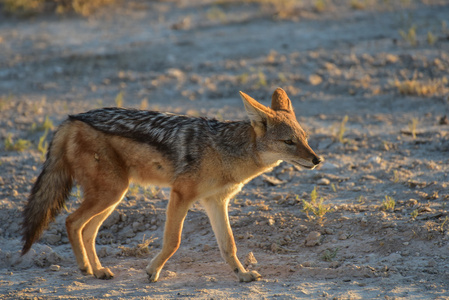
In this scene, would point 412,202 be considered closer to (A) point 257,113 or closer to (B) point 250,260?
(B) point 250,260

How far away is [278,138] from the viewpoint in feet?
16.6

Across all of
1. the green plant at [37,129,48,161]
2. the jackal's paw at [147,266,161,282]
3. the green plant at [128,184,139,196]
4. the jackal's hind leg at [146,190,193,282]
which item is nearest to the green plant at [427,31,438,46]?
the green plant at [128,184,139,196]

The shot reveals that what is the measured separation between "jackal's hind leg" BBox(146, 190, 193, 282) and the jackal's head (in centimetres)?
79

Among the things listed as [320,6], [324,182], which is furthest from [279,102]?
[320,6]

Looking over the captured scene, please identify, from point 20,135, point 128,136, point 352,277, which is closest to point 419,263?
point 352,277

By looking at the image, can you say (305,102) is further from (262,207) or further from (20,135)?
(20,135)

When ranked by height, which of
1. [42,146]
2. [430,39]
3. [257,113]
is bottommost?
[42,146]

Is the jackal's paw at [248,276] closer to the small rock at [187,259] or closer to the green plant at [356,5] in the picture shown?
the small rock at [187,259]

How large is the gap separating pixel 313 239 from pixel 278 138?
3.91ft

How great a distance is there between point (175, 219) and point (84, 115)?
126 cm

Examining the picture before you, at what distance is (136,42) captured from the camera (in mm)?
12172

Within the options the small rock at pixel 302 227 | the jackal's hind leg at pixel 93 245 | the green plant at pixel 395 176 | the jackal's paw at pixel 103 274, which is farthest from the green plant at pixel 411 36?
the jackal's paw at pixel 103 274

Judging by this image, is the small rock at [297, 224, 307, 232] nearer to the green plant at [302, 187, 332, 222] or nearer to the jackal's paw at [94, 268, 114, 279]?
the green plant at [302, 187, 332, 222]

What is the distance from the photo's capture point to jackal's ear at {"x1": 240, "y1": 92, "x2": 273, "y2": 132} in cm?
501
